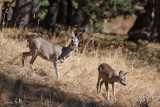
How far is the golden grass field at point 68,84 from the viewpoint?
25.1 ft

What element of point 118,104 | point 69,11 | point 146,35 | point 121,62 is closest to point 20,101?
point 118,104

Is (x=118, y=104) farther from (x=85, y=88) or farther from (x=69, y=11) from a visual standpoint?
(x=69, y=11)

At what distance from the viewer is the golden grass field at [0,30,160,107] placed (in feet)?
25.1

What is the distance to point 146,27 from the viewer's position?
60.1 ft

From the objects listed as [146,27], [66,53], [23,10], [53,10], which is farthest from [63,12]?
[66,53]

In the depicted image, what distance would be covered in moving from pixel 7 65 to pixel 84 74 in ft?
8.60

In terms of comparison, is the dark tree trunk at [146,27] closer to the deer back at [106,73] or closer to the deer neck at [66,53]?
the deer neck at [66,53]

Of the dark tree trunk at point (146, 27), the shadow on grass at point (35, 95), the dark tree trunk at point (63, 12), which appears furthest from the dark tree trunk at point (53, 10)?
the shadow on grass at point (35, 95)

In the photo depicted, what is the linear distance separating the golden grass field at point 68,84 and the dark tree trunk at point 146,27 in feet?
17.8

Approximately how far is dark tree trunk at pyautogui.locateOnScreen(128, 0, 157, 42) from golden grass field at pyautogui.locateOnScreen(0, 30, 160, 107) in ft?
17.8

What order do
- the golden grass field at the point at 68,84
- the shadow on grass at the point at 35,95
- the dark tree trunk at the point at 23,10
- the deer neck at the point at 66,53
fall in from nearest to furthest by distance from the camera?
the shadow on grass at the point at 35,95 < the golden grass field at the point at 68,84 < the deer neck at the point at 66,53 < the dark tree trunk at the point at 23,10

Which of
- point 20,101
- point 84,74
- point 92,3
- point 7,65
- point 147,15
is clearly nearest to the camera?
point 20,101

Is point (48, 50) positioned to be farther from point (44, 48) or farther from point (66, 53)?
point (66, 53)

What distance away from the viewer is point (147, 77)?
38.0 feet
